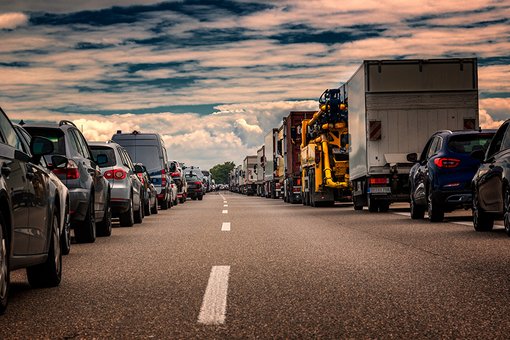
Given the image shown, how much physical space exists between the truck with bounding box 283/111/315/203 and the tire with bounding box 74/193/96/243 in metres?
22.6

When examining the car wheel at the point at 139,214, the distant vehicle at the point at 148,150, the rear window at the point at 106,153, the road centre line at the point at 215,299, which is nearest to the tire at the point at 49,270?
the road centre line at the point at 215,299

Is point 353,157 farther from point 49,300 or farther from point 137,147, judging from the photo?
point 49,300

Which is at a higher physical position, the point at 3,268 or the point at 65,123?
the point at 65,123

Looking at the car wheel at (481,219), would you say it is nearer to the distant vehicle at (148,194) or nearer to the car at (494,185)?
the car at (494,185)

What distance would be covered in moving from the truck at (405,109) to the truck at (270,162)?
2420 centimetres

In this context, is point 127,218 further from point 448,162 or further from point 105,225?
point 448,162

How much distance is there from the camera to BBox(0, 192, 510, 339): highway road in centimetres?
525

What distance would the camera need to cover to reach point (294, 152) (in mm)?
35906

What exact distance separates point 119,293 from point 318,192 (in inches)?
850

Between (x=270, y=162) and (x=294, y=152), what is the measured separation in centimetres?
1321

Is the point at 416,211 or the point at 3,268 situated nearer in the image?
the point at 3,268

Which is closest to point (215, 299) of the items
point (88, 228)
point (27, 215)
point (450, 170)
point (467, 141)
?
point (27, 215)

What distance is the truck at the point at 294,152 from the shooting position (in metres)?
35.0

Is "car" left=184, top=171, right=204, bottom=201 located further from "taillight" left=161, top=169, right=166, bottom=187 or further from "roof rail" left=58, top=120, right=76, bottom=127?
"roof rail" left=58, top=120, right=76, bottom=127
